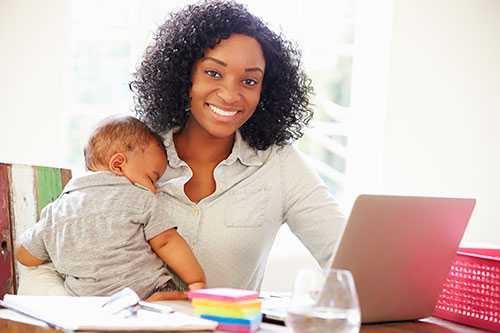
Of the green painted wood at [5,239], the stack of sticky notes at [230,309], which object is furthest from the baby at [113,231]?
the stack of sticky notes at [230,309]

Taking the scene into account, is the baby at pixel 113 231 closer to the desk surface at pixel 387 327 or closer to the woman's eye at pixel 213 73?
the desk surface at pixel 387 327

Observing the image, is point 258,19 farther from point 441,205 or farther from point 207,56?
point 441,205

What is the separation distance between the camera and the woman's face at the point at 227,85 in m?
2.43

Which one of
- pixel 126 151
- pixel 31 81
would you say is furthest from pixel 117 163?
pixel 31 81

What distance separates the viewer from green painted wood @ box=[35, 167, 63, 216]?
243 centimetres

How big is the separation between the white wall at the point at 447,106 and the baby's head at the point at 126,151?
2108 mm

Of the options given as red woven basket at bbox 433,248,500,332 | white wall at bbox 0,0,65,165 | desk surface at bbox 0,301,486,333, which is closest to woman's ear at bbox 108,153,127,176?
→ desk surface at bbox 0,301,486,333

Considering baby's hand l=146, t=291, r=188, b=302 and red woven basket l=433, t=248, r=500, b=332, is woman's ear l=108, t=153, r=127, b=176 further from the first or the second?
red woven basket l=433, t=248, r=500, b=332

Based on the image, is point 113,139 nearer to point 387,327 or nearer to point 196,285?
point 196,285

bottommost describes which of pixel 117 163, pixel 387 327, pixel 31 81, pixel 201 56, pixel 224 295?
pixel 387 327

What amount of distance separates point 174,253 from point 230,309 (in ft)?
1.82

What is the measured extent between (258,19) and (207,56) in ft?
0.59

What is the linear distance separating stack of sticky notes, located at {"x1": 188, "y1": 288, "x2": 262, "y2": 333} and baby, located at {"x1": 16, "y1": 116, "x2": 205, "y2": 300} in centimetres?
38

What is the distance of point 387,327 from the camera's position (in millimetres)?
1856
